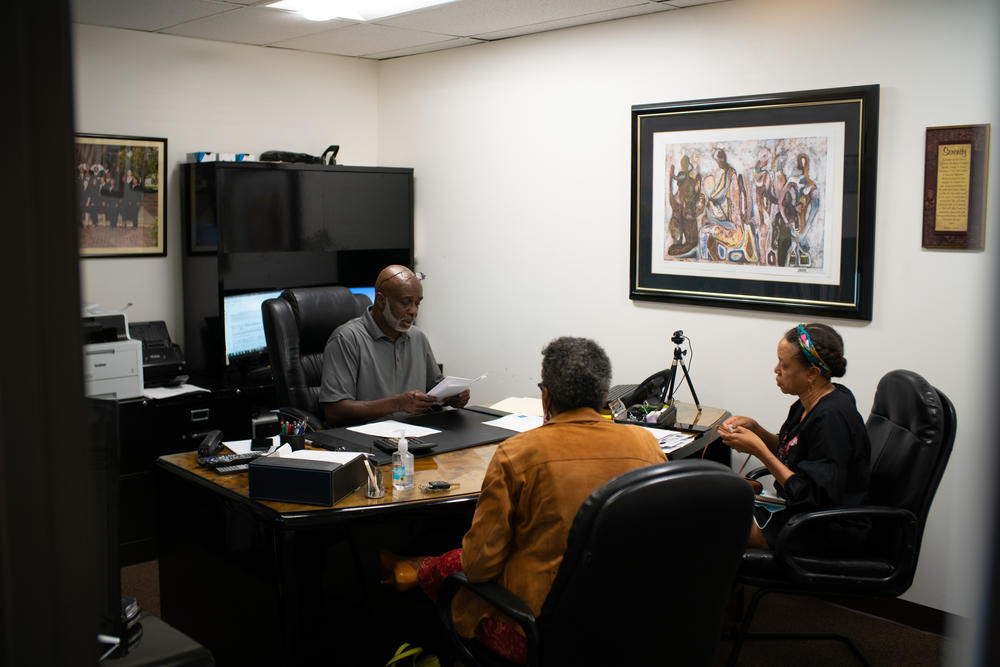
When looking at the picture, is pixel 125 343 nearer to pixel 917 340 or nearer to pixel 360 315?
pixel 360 315

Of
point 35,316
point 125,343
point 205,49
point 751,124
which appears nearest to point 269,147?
point 205,49

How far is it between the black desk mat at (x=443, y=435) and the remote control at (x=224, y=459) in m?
0.28

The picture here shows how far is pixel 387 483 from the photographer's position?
274 cm

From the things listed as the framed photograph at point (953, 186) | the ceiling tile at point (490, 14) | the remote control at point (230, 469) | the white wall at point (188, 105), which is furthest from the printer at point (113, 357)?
the framed photograph at point (953, 186)

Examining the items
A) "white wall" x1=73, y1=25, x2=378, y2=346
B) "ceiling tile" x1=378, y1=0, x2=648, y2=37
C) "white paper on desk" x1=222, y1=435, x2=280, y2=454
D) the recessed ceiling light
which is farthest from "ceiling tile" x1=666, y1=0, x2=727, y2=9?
"white paper on desk" x1=222, y1=435, x2=280, y2=454

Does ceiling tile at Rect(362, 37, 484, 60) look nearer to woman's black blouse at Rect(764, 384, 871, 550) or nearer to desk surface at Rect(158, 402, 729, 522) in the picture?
desk surface at Rect(158, 402, 729, 522)

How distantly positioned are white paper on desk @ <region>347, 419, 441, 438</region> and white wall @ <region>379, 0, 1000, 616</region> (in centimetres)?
150

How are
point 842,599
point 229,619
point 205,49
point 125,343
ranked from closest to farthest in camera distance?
point 229,619, point 842,599, point 125,343, point 205,49

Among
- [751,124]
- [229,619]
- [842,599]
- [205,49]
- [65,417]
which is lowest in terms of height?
[842,599]

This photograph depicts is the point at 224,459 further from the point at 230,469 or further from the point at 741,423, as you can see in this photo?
the point at 741,423

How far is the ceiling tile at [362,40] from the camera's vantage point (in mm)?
4715

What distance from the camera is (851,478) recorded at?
2881mm

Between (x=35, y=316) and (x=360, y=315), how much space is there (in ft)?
11.4

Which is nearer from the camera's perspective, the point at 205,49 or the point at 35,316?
the point at 35,316
